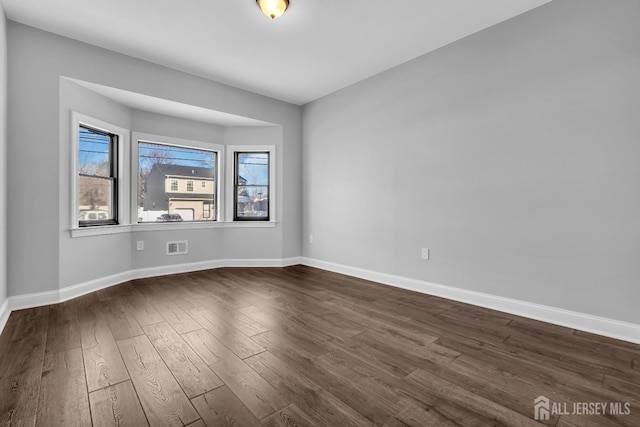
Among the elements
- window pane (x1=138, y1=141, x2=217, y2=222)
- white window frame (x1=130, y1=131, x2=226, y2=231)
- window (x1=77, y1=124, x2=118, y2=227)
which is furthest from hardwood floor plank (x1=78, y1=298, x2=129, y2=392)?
window pane (x1=138, y1=141, x2=217, y2=222)

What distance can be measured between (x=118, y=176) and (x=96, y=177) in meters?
0.28

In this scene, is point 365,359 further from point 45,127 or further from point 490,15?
point 45,127

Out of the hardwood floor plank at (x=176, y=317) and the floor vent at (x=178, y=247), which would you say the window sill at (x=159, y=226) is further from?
the hardwood floor plank at (x=176, y=317)

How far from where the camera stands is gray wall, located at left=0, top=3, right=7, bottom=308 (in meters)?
2.66

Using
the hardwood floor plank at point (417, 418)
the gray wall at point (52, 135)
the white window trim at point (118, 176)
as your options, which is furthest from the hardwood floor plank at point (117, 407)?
the white window trim at point (118, 176)

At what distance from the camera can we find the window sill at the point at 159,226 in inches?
138

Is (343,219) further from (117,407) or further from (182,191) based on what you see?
(117,407)

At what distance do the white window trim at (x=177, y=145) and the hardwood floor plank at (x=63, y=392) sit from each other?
256cm

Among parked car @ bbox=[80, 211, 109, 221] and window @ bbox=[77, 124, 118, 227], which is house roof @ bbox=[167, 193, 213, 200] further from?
parked car @ bbox=[80, 211, 109, 221]

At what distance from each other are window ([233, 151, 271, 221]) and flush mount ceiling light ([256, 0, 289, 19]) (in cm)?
270

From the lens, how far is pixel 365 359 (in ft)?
6.58

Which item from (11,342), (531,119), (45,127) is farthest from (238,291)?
(531,119)

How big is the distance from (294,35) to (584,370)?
379cm

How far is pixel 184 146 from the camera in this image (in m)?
4.68
